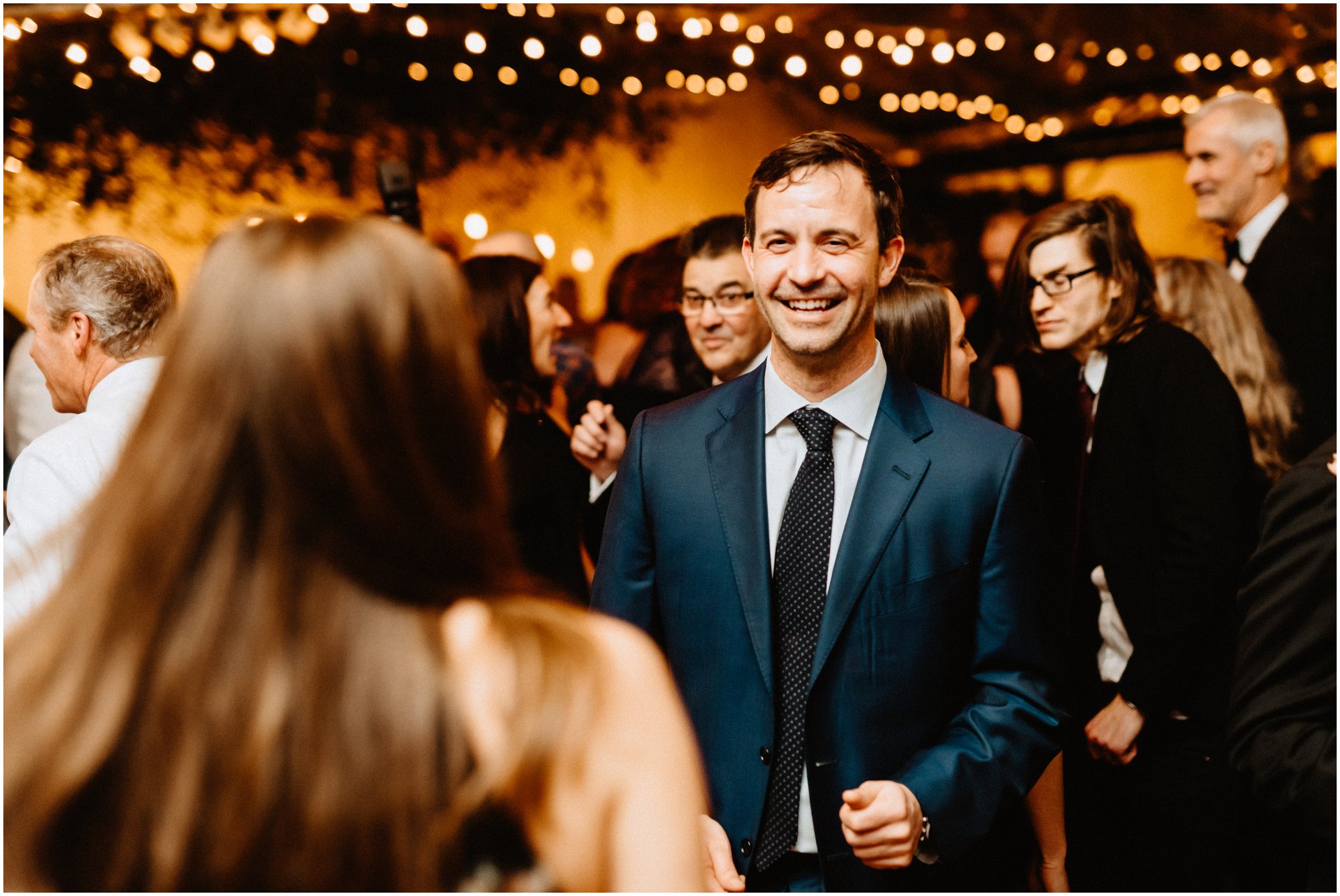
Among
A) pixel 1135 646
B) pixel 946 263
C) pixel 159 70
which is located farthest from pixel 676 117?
pixel 1135 646

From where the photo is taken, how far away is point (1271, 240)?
3158mm

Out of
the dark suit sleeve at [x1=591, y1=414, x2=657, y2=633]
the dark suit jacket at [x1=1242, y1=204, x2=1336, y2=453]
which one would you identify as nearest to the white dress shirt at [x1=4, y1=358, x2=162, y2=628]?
the dark suit sleeve at [x1=591, y1=414, x2=657, y2=633]

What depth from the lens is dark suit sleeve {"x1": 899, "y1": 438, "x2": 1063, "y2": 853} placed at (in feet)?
5.06

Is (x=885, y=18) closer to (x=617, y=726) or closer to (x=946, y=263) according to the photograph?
(x=946, y=263)

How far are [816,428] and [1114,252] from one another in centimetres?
125

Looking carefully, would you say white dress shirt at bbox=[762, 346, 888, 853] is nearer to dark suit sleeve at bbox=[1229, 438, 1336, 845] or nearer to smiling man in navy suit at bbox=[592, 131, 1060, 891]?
smiling man in navy suit at bbox=[592, 131, 1060, 891]

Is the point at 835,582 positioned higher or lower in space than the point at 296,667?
lower

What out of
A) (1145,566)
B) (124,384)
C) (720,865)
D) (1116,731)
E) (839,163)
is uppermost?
(839,163)

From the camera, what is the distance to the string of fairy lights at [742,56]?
189 inches

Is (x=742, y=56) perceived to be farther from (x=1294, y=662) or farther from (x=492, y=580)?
(x=492, y=580)

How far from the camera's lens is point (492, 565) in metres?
0.90

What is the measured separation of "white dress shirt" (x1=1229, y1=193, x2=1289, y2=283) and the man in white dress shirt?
2.92m

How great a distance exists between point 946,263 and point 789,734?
5546 mm

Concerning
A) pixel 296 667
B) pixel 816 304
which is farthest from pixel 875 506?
pixel 296 667
